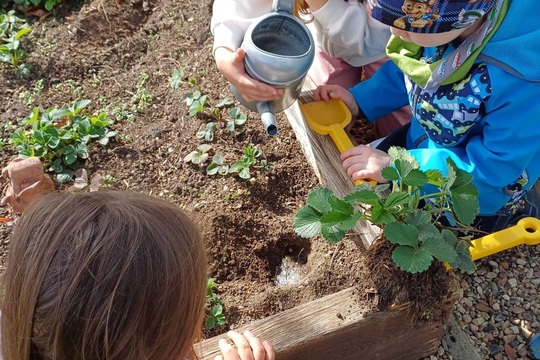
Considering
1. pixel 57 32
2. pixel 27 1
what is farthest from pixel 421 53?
pixel 27 1

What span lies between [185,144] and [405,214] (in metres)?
0.89

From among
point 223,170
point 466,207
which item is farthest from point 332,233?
point 223,170

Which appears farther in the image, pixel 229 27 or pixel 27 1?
Answer: pixel 27 1

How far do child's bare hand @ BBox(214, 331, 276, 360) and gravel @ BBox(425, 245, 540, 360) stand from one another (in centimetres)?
59

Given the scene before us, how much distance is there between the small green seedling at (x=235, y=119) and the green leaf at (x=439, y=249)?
0.87 metres

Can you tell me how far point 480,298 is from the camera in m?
1.83

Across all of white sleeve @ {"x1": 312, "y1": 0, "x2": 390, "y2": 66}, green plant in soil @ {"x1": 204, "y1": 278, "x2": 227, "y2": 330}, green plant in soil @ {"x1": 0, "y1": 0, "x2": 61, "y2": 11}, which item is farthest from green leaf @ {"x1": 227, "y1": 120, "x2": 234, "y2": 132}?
green plant in soil @ {"x1": 0, "y1": 0, "x2": 61, "y2": 11}

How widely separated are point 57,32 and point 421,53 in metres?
1.53

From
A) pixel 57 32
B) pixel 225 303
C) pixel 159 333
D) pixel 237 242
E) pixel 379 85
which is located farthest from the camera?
pixel 57 32

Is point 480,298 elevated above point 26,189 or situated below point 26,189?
below

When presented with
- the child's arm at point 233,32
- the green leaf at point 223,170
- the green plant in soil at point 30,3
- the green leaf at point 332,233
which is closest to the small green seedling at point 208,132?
the green leaf at point 223,170

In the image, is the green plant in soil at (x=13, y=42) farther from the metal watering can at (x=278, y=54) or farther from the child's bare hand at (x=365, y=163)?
the child's bare hand at (x=365, y=163)

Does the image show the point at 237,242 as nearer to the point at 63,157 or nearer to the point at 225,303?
the point at 225,303

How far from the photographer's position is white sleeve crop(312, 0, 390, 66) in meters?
1.91
